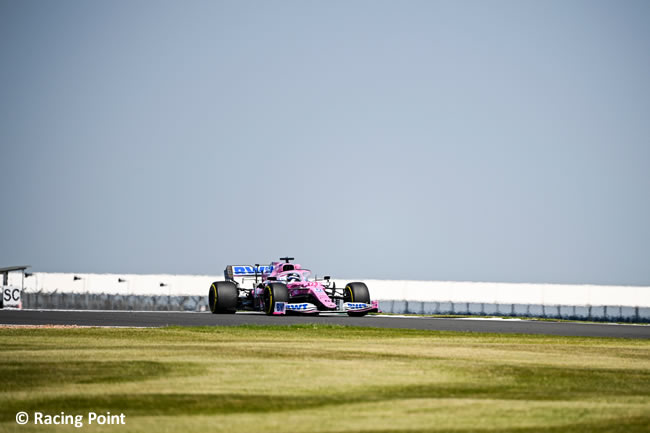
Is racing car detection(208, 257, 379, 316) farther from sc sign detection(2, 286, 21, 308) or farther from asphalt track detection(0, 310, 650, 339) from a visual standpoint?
sc sign detection(2, 286, 21, 308)

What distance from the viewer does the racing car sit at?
Answer: 40531mm

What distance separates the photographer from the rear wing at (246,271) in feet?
147

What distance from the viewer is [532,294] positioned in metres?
62.8

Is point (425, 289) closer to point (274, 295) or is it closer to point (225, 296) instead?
point (225, 296)

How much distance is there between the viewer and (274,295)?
132 feet

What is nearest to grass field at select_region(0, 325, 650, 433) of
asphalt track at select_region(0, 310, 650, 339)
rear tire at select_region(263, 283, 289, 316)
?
asphalt track at select_region(0, 310, 650, 339)

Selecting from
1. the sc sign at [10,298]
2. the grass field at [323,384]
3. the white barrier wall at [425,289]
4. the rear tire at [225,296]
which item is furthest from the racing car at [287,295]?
the white barrier wall at [425,289]

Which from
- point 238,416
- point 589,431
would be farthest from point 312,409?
point 589,431

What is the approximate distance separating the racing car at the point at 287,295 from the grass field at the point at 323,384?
A: 17200mm

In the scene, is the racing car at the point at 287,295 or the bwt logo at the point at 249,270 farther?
the bwt logo at the point at 249,270

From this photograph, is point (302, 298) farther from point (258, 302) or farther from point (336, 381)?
point (336, 381)

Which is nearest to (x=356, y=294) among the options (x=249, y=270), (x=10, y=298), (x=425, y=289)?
(x=249, y=270)

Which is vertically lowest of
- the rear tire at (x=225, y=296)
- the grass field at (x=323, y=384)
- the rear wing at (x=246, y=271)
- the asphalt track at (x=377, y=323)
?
the grass field at (x=323, y=384)

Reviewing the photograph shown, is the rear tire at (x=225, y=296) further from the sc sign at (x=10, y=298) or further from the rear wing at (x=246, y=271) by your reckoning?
the sc sign at (x=10, y=298)
